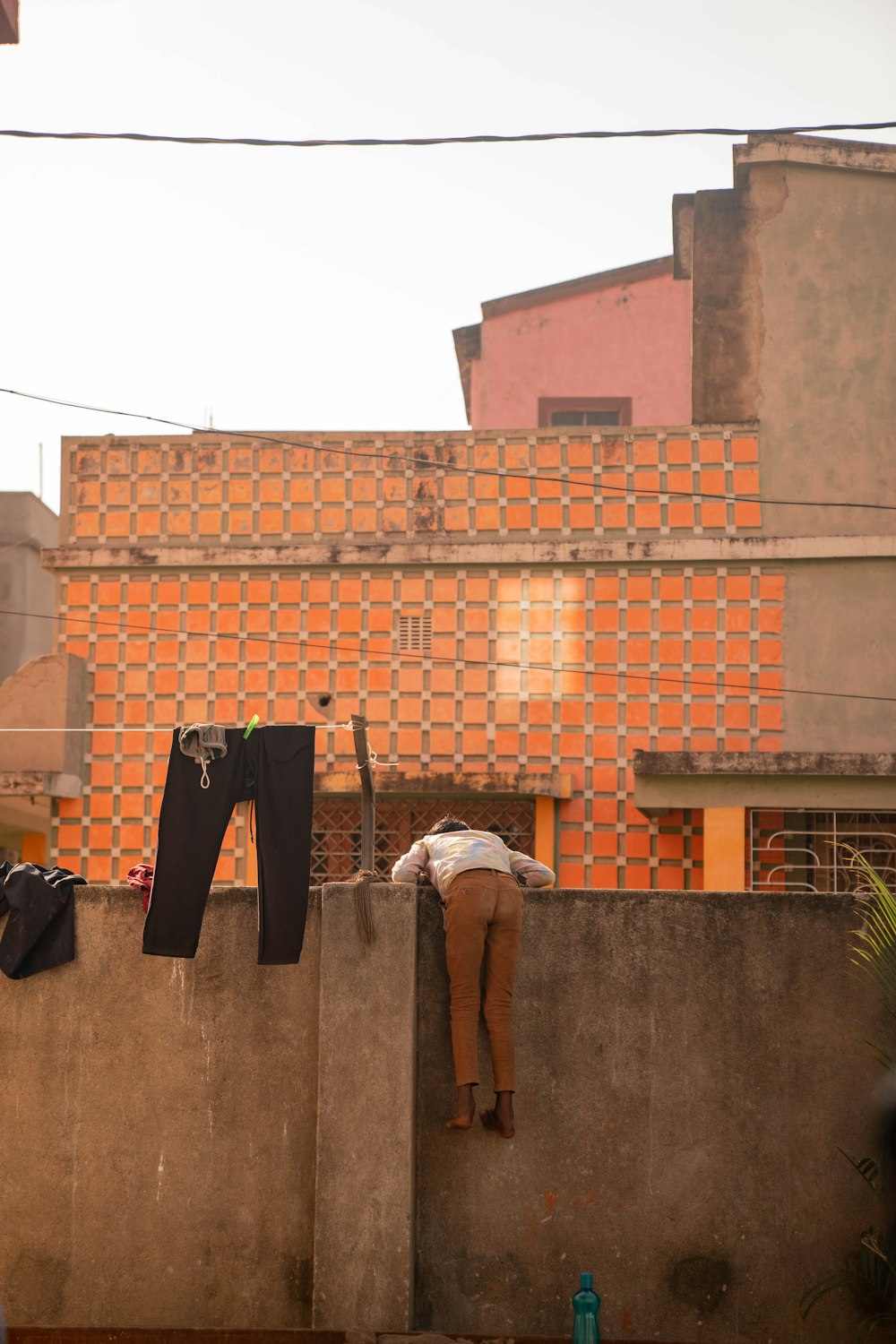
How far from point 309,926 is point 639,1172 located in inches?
72.1

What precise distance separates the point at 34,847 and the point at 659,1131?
1179 cm

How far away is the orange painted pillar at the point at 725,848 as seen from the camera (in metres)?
14.1

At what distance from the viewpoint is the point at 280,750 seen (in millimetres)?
7172

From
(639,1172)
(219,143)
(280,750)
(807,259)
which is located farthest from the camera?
(807,259)

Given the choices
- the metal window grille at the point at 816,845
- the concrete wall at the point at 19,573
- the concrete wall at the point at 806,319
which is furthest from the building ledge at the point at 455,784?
the concrete wall at the point at 19,573

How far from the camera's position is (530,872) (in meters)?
7.19

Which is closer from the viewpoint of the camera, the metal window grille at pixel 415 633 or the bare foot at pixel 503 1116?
the bare foot at pixel 503 1116

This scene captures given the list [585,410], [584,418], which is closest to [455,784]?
[584,418]

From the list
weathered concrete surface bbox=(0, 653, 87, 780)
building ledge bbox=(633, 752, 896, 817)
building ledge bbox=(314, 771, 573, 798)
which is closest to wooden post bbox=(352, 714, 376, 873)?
building ledge bbox=(633, 752, 896, 817)

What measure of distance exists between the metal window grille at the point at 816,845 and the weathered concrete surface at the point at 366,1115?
8442 mm

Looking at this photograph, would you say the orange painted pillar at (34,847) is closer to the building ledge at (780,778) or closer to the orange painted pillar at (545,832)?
the orange painted pillar at (545,832)

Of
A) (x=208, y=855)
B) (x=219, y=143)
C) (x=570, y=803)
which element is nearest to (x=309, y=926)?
(x=208, y=855)

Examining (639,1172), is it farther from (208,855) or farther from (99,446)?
(99,446)

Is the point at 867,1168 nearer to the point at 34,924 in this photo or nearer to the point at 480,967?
the point at 480,967
